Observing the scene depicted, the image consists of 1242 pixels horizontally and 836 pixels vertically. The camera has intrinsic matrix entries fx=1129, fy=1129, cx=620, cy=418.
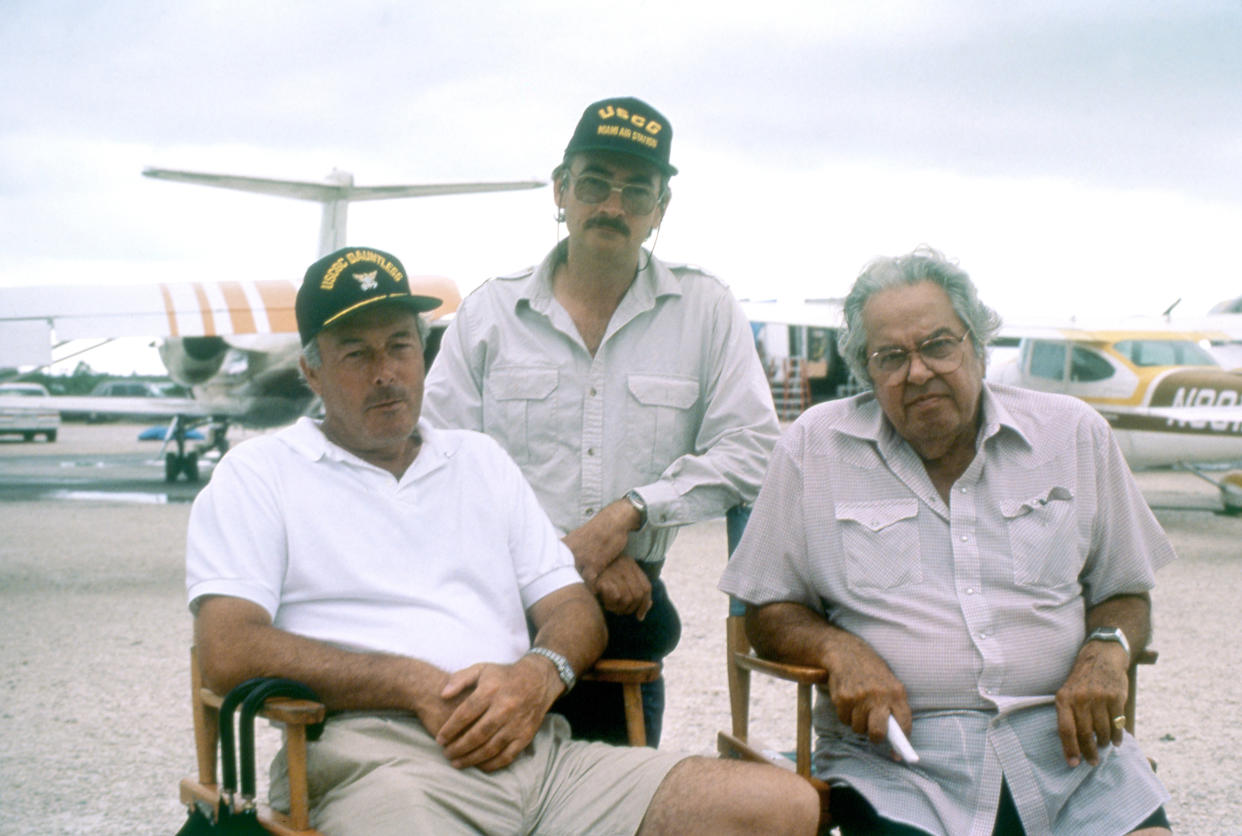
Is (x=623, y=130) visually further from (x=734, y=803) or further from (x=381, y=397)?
(x=734, y=803)

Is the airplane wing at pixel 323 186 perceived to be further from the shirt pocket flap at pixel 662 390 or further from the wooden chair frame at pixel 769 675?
the wooden chair frame at pixel 769 675

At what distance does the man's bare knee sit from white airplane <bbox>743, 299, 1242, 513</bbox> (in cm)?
1026

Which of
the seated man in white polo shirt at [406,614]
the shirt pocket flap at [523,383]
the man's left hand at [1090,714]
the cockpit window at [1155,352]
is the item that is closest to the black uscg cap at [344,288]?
the seated man in white polo shirt at [406,614]

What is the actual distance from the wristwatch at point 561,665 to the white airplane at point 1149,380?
33.1 ft

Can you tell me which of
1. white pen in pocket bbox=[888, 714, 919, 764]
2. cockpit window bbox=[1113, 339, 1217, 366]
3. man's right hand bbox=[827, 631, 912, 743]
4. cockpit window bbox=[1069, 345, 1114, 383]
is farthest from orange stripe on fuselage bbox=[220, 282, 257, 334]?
white pen in pocket bbox=[888, 714, 919, 764]

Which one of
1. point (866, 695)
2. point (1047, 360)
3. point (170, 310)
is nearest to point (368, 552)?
point (866, 695)

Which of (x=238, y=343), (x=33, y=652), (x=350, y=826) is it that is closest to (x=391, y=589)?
(x=350, y=826)

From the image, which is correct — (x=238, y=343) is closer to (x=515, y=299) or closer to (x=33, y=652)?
(x=33, y=652)

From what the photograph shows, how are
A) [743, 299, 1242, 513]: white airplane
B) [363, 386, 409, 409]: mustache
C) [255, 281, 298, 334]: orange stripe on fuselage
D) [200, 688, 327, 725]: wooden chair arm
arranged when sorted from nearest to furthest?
[200, 688, 327, 725]: wooden chair arm < [363, 386, 409, 409]: mustache < [743, 299, 1242, 513]: white airplane < [255, 281, 298, 334]: orange stripe on fuselage

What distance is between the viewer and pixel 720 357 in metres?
3.02

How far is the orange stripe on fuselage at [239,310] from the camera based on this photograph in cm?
1360

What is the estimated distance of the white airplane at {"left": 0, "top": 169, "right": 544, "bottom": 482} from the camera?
11.7 meters

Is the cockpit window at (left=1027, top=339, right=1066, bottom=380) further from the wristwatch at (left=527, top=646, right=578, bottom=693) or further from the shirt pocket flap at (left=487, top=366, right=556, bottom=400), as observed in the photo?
the wristwatch at (left=527, top=646, right=578, bottom=693)

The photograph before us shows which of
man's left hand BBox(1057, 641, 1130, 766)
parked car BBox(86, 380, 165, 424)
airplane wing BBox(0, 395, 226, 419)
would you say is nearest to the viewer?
man's left hand BBox(1057, 641, 1130, 766)
